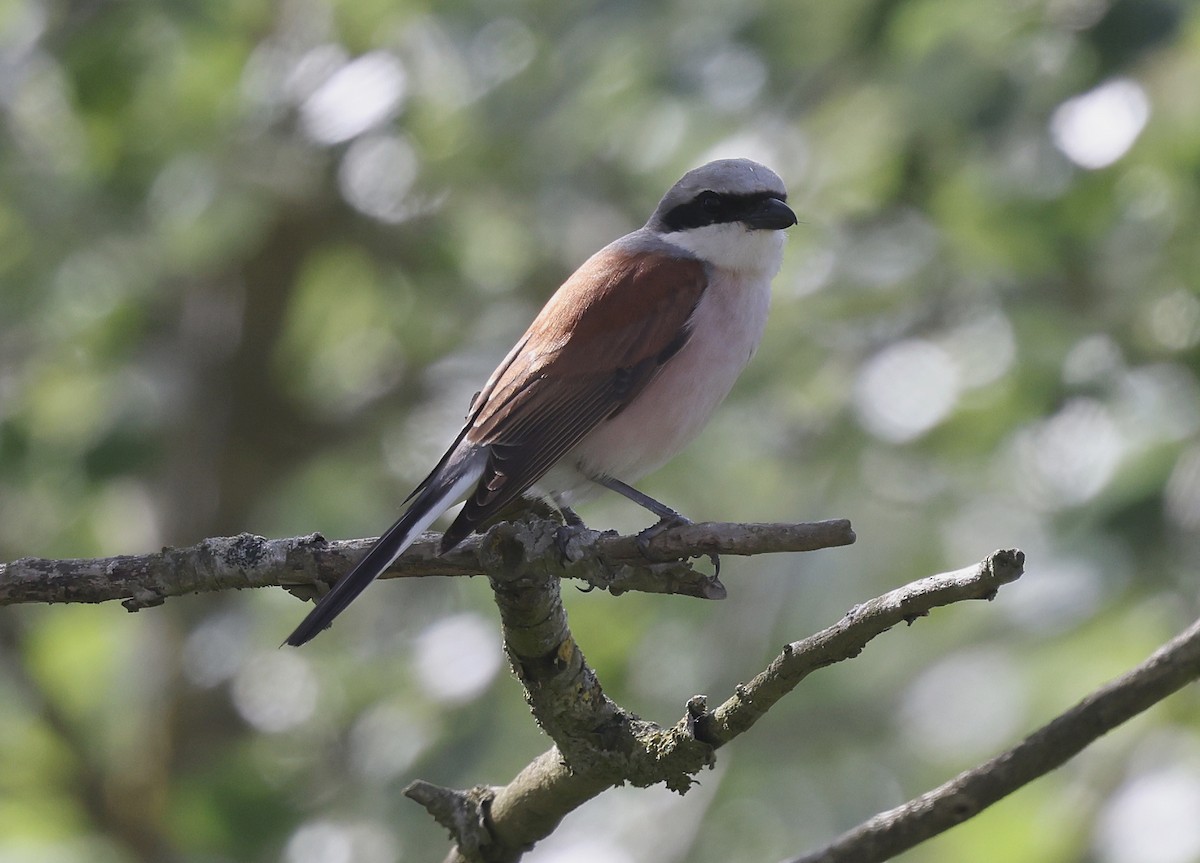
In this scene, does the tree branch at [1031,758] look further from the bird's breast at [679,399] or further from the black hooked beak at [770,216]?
the black hooked beak at [770,216]

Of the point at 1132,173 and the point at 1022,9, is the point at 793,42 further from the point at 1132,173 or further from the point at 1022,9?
the point at 1132,173

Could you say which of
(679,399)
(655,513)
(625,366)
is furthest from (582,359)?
(655,513)

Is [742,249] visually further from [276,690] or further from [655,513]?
[276,690]

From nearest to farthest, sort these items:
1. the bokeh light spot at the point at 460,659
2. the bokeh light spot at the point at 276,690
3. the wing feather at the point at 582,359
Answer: the wing feather at the point at 582,359 → the bokeh light spot at the point at 460,659 → the bokeh light spot at the point at 276,690

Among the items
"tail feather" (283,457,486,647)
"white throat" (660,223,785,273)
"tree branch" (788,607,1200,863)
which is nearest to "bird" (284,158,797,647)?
"white throat" (660,223,785,273)

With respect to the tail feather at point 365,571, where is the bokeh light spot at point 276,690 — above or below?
above

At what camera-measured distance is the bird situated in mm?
3359

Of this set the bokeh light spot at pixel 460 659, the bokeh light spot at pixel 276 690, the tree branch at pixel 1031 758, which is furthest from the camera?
the bokeh light spot at pixel 276 690

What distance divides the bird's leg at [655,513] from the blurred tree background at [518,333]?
41.4 inches

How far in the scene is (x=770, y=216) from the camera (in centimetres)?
396

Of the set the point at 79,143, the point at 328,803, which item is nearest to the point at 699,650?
the point at 328,803

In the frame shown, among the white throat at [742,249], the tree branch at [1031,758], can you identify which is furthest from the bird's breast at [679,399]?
the tree branch at [1031,758]

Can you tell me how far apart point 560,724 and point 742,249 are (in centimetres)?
183

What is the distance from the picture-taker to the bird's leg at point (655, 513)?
2.34m
